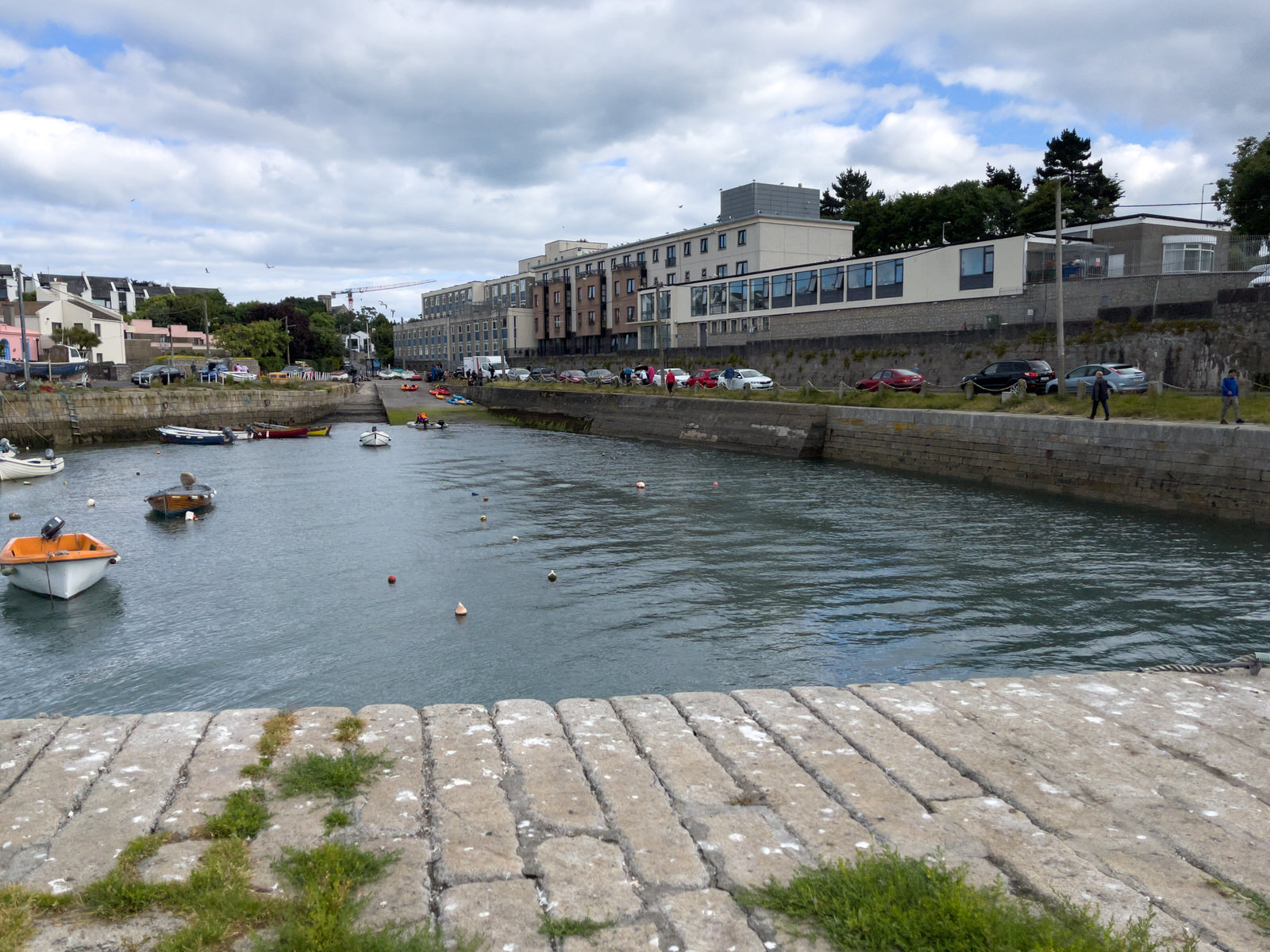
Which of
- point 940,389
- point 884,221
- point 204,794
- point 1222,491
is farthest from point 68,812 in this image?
point 884,221

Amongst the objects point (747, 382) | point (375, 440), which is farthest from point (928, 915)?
point (375, 440)

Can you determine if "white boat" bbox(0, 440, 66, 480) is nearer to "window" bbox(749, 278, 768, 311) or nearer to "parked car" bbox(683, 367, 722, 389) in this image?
"parked car" bbox(683, 367, 722, 389)

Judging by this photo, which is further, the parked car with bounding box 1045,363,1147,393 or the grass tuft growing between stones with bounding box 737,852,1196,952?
the parked car with bounding box 1045,363,1147,393

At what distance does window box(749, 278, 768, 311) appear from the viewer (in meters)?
66.8

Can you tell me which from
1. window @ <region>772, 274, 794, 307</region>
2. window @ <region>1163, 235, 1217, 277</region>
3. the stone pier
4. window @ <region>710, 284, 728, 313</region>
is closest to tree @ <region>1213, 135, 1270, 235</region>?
window @ <region>1163, 235, 1217, 277</region>

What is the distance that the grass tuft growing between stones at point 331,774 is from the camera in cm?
584

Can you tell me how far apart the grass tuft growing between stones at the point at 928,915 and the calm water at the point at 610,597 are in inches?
262

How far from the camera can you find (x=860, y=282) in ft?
187

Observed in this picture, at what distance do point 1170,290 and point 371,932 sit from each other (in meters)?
44.5

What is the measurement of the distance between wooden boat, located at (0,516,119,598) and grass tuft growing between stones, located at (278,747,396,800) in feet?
44.9

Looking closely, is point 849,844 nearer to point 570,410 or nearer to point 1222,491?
point 1222,491

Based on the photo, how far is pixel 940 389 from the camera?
44.4 meters

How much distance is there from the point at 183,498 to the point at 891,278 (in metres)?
43.7

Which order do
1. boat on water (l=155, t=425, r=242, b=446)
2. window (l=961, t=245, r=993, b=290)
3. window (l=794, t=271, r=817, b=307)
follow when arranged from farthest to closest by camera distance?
window (l=794, t=271, r=817, b=307) → boat on water (l=155, t=425, r=242, b=446) → window (l=961, t=245, r=993, b=290)
